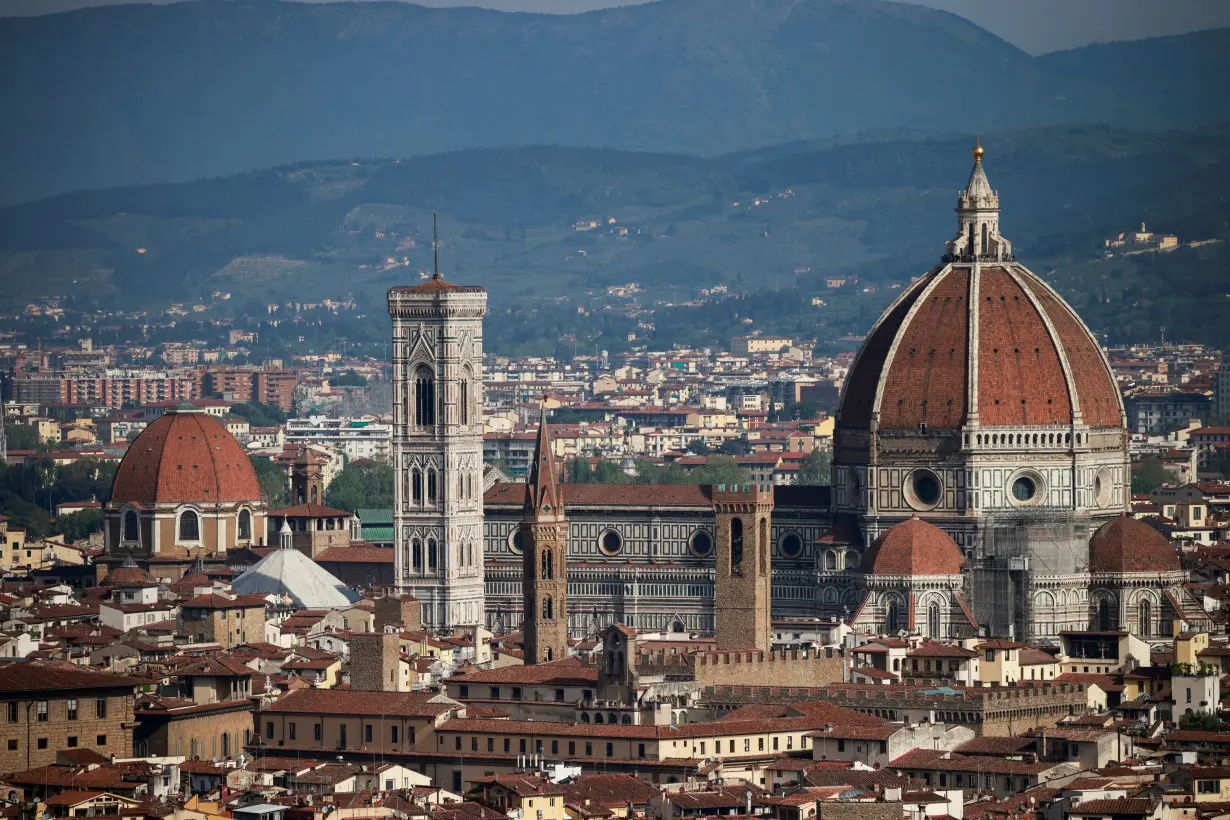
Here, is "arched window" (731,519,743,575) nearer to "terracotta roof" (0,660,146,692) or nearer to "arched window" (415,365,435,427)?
"arched window" (415,365,435,427)

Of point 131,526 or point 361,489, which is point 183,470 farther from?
point 361,489

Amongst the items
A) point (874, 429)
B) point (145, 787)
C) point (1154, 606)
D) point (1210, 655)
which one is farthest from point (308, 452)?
point (145, 787)

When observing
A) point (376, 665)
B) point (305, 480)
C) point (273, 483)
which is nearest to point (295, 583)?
point (305, 480)

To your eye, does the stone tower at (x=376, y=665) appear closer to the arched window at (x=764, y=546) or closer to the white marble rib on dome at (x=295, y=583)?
the arched window at (x=764, y=546)

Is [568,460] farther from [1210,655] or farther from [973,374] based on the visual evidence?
[1210,655]

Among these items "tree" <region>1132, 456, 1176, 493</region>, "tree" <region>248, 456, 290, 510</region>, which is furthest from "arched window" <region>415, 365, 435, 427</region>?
"tree" <region>1132, 456, 1176, 493</region>
